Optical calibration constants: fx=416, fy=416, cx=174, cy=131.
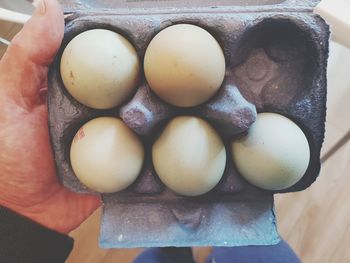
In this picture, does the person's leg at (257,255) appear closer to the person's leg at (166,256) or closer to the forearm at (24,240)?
the person's leg at (166,256)

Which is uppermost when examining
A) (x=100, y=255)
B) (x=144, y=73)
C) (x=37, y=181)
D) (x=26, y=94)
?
(x=144, y=73)

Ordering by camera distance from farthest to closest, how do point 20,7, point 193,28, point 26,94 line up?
point 20,7 < point 26,94 < point 193,28

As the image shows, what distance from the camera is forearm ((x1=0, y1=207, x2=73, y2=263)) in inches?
27.0

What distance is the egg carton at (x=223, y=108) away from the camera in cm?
53

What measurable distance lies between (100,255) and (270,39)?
70cm

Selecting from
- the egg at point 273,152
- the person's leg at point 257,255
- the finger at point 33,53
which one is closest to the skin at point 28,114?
the finger at point 33,53

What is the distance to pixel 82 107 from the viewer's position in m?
0.56

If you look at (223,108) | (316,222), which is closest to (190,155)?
(223,108)

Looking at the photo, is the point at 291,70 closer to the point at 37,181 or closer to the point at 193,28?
the point at 193,28

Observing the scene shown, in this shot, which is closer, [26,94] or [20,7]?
[26,94]

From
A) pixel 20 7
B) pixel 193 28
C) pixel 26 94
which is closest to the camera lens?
pixel 193 28

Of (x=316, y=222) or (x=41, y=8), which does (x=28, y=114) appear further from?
(x=316, y=222)

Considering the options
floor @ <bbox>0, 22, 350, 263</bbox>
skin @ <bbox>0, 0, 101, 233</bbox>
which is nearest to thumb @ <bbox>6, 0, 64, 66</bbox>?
skin @ <bbox>0, 0, 101, 233</bbox>

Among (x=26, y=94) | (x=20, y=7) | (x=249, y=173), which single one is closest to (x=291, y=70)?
(x=249, y=173)
